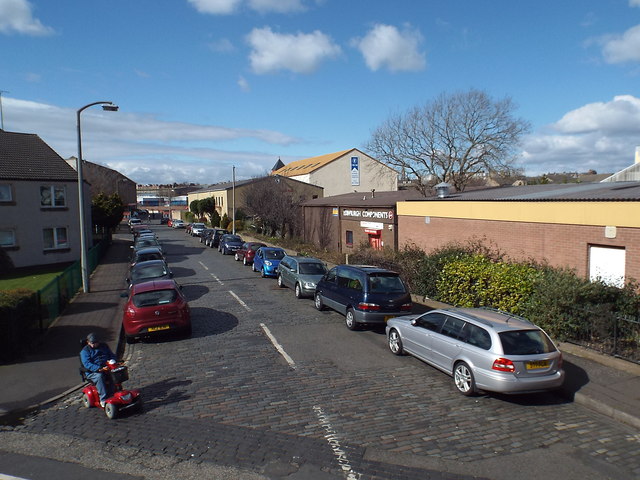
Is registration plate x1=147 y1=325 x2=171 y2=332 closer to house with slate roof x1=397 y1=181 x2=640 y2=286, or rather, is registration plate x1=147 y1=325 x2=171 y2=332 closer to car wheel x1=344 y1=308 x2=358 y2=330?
car wheel x1=344 y1=308 x2=358 y2=330

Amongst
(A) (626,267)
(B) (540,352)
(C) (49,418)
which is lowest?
(C) (49,418)

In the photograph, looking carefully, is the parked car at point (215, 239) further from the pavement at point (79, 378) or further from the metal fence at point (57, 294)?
the pavement at point (79, 378)

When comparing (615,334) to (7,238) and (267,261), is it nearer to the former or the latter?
(267,261)

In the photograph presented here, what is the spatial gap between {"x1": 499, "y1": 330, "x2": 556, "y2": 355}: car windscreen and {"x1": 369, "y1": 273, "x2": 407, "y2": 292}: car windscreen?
512 cm

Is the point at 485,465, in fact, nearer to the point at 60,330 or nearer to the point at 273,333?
the point at 273,333

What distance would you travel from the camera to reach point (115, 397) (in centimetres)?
788

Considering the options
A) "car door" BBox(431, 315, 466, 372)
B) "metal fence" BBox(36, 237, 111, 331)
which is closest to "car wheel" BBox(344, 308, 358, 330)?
"car door" BBox(431, 315, 466, 372)

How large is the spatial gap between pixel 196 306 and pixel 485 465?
1237cm

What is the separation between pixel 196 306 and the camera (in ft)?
55.7

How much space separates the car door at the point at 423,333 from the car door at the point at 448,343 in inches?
6.0

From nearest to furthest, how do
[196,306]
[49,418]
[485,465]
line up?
[485,465] < [49,418] < [196,306]

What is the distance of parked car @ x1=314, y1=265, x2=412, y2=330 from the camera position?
43.0 ft

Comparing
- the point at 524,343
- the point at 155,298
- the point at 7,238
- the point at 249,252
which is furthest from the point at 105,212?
the point at 524,343

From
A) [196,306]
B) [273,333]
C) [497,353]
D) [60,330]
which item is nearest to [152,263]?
[196,306]
